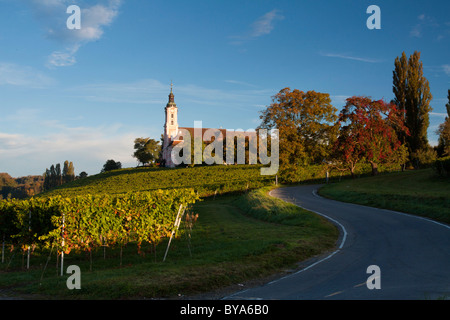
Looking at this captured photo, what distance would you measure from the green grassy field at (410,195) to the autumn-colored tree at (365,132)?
445 cm

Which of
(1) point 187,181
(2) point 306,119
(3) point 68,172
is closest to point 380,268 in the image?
(2) point 306,119

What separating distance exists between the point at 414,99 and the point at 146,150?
8003cm

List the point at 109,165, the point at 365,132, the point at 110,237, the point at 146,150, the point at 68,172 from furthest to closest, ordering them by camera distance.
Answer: the point at 68,172
the point at 109,165
the point at 146,150
the point at 365,132
the point at 110,237

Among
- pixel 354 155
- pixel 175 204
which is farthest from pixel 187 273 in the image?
pixel 354 155

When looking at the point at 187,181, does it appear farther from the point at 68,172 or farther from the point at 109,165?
the point at 68,172

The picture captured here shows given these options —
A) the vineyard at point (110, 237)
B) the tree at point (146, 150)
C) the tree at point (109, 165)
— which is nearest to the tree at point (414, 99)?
the vineyard at point (110, 237)

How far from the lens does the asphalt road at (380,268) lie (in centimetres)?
834

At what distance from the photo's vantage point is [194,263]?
1200cm

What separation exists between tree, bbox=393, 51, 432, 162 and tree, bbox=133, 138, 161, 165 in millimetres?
76809

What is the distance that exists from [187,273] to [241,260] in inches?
92.6

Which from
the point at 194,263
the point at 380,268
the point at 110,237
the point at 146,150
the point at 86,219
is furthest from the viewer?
the point at 146,150

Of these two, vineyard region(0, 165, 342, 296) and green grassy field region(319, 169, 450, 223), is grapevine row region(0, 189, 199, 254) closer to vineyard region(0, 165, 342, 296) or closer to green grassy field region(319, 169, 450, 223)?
vineyard region(0, 165, 342, 296)
